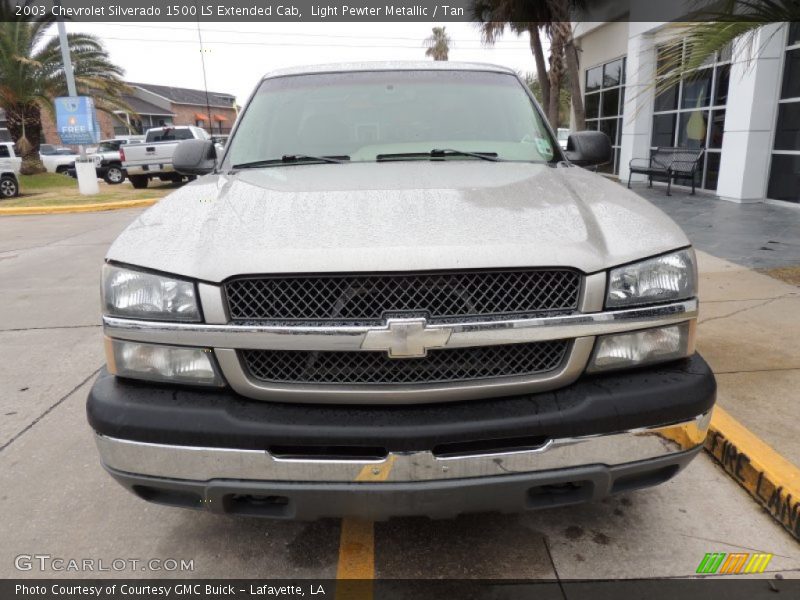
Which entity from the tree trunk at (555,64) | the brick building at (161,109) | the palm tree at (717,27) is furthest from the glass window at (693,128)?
the brick building at (161,109)

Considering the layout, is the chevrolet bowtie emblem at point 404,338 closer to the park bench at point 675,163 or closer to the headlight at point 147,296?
the headlight at point 147,296

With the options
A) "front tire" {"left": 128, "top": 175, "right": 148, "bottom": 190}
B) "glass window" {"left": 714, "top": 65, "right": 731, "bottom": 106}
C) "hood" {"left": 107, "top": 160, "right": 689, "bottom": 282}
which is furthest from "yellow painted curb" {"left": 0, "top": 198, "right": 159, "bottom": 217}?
"hood" {"left": 107, "top": 160, "right": 689, "bottom": 282}

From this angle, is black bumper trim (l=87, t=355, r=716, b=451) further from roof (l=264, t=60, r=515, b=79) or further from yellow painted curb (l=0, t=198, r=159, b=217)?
yellow painted curb (l=0, t=198, r=159, b=217)

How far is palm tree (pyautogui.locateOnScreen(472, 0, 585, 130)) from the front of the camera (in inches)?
682

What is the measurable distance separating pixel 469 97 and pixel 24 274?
6.58m

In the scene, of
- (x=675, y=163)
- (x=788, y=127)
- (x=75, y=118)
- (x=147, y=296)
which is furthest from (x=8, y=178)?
(x=147, y=296)

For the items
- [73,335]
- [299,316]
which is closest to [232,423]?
[299,316]

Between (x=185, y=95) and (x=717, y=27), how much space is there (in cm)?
6218

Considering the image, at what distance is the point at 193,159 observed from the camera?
11.3 feet

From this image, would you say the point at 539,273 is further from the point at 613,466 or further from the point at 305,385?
the point at 305,385

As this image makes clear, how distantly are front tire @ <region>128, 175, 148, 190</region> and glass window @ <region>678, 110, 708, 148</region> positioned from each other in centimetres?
1533

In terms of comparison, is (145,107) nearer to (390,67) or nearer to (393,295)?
(390,67)

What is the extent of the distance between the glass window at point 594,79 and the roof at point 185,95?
4210 centimetres

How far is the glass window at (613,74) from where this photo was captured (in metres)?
17.4
